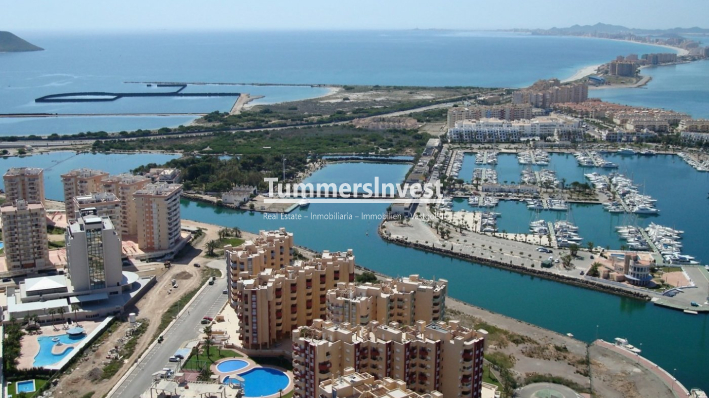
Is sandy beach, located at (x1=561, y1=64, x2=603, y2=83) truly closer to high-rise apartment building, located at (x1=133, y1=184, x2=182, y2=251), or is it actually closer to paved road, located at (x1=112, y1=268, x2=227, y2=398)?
high-rise apartment building, located at (x1=133, y1=184, x2=182, y2=251)

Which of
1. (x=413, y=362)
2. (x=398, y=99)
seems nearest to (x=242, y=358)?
(x=413, y=362)

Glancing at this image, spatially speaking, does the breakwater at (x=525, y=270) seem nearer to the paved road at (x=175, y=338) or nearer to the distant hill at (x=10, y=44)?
the paved road at (x=175, y=338)

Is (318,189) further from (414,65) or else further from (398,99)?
(414,65)

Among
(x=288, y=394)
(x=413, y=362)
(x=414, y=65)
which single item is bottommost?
(x=288, y=394)

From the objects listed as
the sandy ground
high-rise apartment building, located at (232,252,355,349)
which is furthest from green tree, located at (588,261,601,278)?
the sandy ground

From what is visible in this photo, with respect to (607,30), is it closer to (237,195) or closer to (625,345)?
(237,195)

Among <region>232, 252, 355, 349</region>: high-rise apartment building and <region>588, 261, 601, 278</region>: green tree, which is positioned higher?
<region>232, 252, 355, 349</region>: high-rise apartment building
